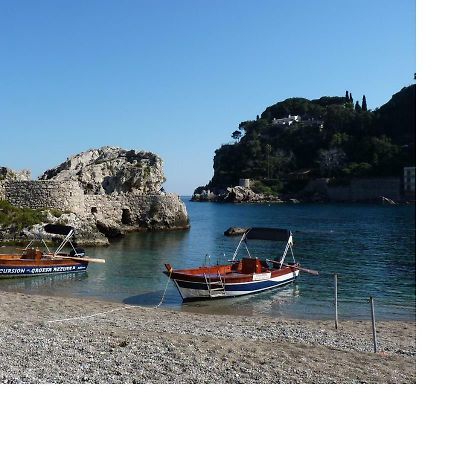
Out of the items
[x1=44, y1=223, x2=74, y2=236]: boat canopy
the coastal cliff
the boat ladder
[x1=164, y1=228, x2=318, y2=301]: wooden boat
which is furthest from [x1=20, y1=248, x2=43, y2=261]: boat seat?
the boat ladder

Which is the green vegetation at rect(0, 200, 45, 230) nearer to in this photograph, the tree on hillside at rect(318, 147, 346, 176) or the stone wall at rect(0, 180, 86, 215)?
the stone wall at rect(0, 180, 86, 215)

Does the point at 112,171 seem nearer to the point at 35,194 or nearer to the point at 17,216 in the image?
the point at 35,194

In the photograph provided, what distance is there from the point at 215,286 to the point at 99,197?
2695cm

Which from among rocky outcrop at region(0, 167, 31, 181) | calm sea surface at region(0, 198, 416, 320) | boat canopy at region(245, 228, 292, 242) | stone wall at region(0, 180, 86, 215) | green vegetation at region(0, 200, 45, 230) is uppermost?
rocky outcrop at region(0, 167, 31, 181)

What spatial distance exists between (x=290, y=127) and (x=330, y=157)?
18.4 meters

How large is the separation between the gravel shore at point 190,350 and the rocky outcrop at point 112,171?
3237 cm

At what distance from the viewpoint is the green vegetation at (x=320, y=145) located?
385 ft

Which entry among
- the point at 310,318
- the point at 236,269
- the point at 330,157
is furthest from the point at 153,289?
the point at 330,157

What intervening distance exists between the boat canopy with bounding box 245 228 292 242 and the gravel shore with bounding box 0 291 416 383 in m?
8.56

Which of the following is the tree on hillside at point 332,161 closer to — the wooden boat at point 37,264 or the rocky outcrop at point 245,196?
the rocky outcrop at point 245,196

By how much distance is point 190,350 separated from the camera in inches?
321

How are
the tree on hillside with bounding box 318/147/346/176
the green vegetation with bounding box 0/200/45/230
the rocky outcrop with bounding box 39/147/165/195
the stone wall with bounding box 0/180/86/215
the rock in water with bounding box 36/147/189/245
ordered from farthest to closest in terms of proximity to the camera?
the tree on hillside with bounding box 318/147/346/176
the rocky outcrop with bounding box 39/147/165/195
the rock in water with bounding box 36/147/189/245
the stone wall with bounding box 0/180/86/215
the green vegetation with bounding box 0/200/45/230

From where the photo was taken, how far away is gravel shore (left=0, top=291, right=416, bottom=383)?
6.86 m
